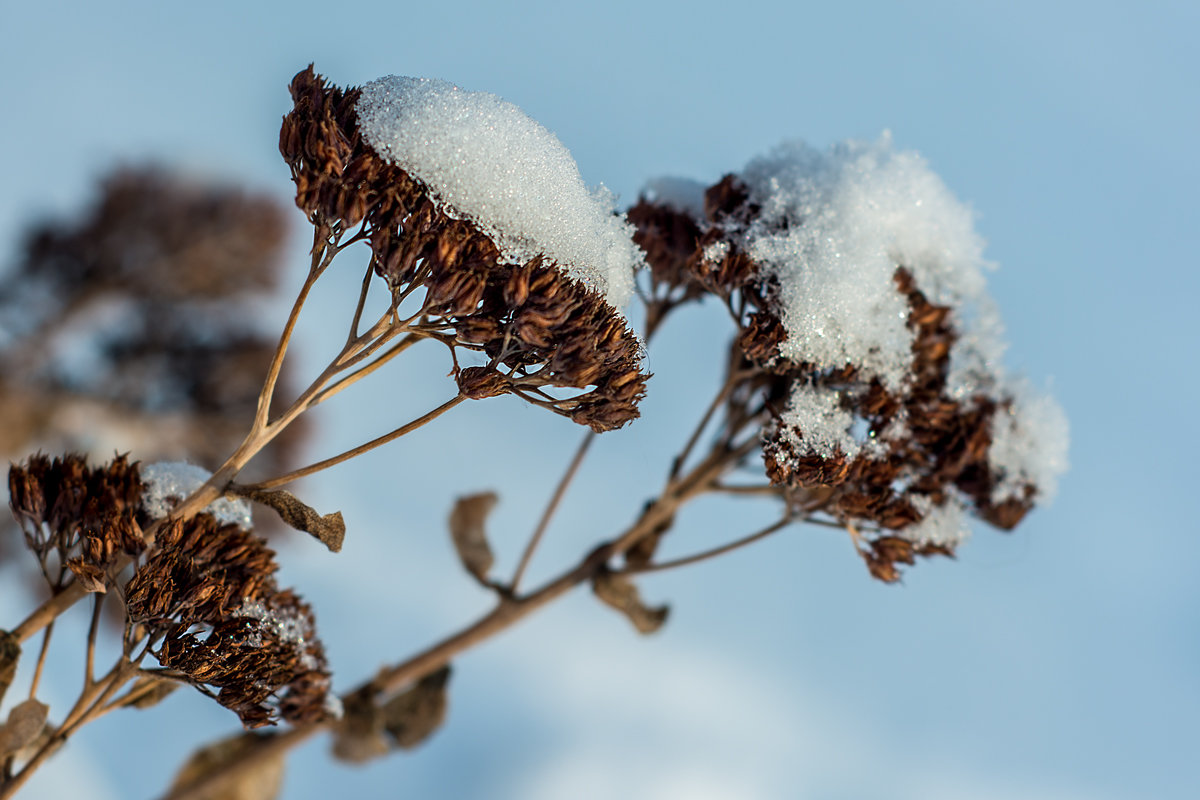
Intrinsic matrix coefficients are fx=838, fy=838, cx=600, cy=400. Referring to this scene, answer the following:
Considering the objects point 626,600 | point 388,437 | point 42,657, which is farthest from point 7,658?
point 626,600

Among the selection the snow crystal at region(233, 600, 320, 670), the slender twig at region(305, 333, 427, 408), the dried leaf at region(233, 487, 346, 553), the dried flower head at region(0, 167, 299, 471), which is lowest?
the snow crystal at region(233, 600, 320, 670)

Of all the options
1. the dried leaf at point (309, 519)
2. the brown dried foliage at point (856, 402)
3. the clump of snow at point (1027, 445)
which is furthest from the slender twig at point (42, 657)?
the clump of snow at point (1027, 445)

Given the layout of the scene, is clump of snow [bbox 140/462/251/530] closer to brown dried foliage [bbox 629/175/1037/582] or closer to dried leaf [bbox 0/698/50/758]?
dried leaf [bbox 0/698/50/758]

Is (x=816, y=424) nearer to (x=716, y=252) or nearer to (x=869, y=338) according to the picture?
(x=869, y=338)

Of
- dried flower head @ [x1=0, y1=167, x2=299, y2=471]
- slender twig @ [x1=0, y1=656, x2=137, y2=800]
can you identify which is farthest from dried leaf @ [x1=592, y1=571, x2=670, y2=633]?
dried flower head @ [x1=0, y1=167, x2=299, y2=471]

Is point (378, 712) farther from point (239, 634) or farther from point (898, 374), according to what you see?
point (898, 374)

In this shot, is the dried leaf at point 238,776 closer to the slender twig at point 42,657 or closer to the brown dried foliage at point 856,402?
the slender twig at point 42,657
